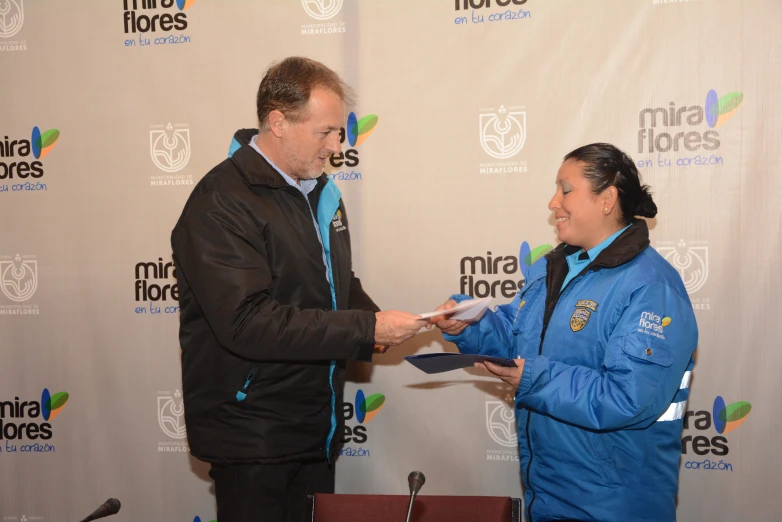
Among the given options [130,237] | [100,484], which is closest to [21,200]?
[130,237]

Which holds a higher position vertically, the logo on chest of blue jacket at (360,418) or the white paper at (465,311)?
the white paper at (465,311)

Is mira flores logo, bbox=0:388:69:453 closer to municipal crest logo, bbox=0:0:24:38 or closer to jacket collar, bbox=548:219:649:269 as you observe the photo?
municipal crest logo, bbox=0:0:24:38

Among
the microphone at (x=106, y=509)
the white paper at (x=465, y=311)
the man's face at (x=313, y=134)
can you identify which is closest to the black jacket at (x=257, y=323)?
the man's face at (x=313, y=134)

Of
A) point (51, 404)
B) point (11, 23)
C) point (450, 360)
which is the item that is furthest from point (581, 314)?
point (11, 23)

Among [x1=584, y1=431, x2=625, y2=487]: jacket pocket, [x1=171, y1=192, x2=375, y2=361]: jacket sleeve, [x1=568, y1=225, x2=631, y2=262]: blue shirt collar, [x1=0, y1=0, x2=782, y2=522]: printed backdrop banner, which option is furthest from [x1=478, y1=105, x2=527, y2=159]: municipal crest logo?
Result: [x1=584, y1=431, x2=625, y2=487]: jacket pocket

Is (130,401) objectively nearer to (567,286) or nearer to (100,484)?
(100,484)

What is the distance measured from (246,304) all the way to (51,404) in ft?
6.46

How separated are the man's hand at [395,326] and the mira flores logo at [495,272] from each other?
976 millimetres

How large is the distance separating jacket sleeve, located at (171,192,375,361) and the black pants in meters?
0.39

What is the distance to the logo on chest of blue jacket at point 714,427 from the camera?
3031 mm

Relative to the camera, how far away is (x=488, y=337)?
250 cm

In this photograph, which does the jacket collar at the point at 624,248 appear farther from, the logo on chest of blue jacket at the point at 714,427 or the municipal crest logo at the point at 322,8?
the municipal crest logo at the point at 322,8

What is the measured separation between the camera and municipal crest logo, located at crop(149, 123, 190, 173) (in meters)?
3.39

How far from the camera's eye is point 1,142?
3572mm
